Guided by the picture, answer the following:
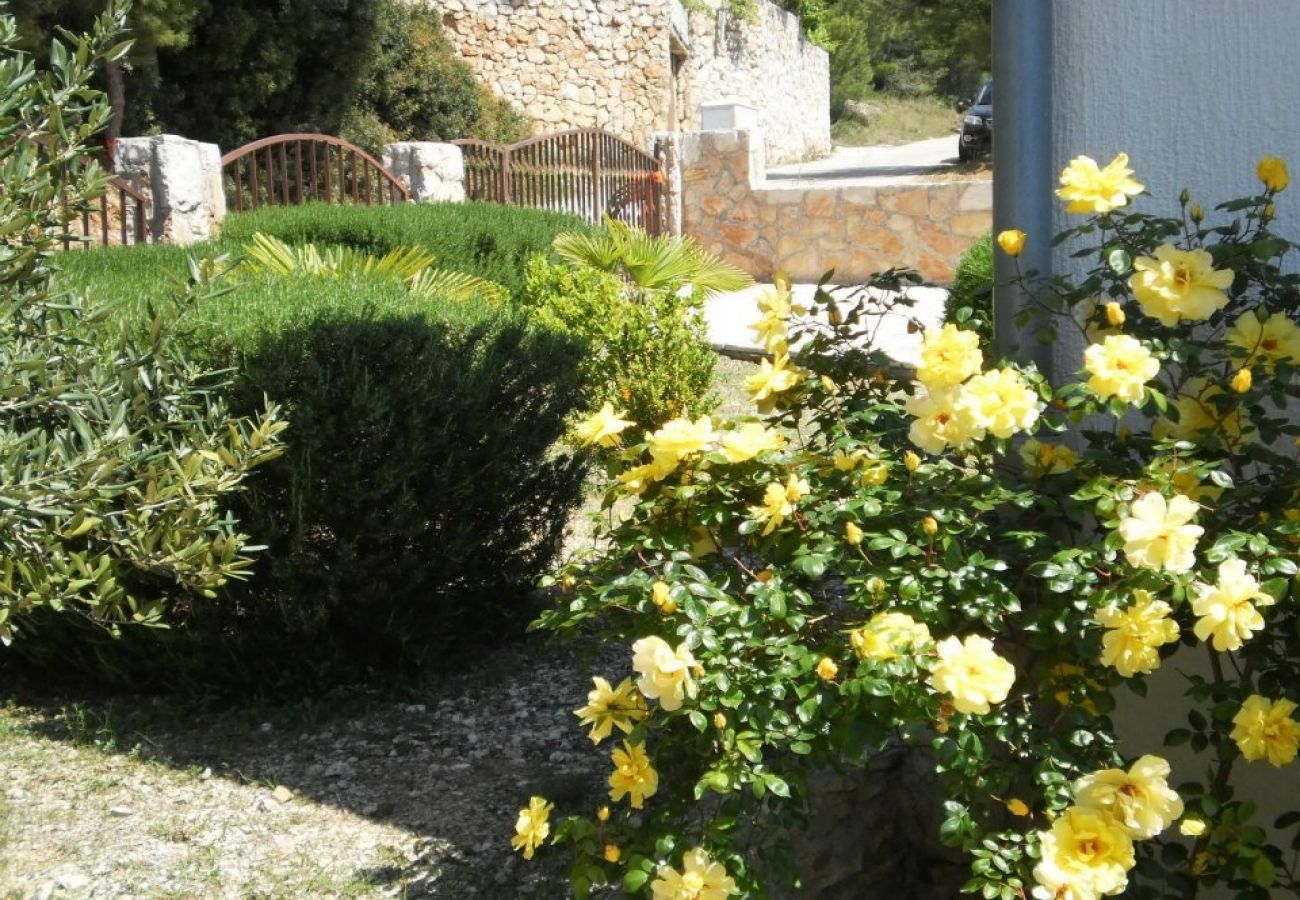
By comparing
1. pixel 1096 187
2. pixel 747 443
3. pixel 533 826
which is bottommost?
pixel 533 826

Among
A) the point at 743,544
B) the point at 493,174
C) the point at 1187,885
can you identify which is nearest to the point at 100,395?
the point at 743,544

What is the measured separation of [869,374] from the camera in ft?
8.96

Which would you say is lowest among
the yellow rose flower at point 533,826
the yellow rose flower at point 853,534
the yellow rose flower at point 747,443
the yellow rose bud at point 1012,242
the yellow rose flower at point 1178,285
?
the yellow rose flower at point 533,826

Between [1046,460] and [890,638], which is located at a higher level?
[1046,460]

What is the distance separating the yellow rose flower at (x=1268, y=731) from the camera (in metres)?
2.05

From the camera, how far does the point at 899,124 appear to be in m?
39.7

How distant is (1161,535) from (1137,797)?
384 mm

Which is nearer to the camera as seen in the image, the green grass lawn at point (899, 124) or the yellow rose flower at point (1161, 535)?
the yellow rose flower at point (1161, 535)

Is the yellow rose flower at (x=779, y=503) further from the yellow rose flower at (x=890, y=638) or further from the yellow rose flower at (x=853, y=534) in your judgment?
the yellow rose flower at (x=890, y=638)

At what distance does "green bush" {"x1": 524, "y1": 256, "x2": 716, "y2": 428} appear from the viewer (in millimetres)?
7203

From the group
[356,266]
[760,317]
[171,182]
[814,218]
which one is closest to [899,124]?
[814,218]

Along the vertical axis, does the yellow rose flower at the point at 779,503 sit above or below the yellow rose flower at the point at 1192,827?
above

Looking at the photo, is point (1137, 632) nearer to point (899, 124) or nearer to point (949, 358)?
point (949, 358)

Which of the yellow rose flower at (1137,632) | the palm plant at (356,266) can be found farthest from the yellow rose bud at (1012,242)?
the palm plant at (356,266)
